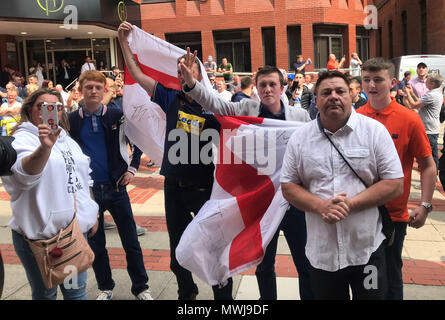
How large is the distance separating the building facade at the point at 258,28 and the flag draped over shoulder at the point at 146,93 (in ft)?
73.7

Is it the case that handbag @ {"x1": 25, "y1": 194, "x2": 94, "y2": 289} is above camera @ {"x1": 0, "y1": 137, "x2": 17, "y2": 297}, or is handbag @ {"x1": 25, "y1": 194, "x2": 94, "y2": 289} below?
below

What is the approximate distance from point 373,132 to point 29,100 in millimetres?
2223

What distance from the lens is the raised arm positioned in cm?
394

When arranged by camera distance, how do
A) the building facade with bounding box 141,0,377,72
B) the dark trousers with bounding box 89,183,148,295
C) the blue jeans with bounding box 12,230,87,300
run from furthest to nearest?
the building facade with bounding box 141,0,377,72
the dark trousers with bounding box 89,183,148,295
the blue jeans with bounding box 12,230,87,300

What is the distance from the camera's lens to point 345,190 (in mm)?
2615

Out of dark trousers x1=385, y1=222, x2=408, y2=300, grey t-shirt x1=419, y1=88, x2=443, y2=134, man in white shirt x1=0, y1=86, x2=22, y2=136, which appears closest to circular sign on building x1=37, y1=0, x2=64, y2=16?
A: man in white shirt x1=0, y1=86, x2=22, y2=136

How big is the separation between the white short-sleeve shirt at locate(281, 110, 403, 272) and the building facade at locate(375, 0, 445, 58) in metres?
26.5

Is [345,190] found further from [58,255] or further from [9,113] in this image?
[9,113]

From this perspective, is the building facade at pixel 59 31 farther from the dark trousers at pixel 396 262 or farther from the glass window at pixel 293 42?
the dark trousers at pixel 396 262

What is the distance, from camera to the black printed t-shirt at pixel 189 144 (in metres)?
3.66

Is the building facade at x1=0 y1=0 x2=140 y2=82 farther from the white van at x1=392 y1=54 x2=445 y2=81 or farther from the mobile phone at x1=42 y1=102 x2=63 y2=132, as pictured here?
the mobile phone at x1=42 y1=102 x2=63 y2=132

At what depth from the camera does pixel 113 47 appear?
1002 inches

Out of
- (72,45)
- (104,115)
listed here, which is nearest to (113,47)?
(72,45)

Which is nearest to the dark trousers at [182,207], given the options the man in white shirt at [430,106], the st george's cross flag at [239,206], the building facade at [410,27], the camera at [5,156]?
the st george's cross flag at [239,206]
